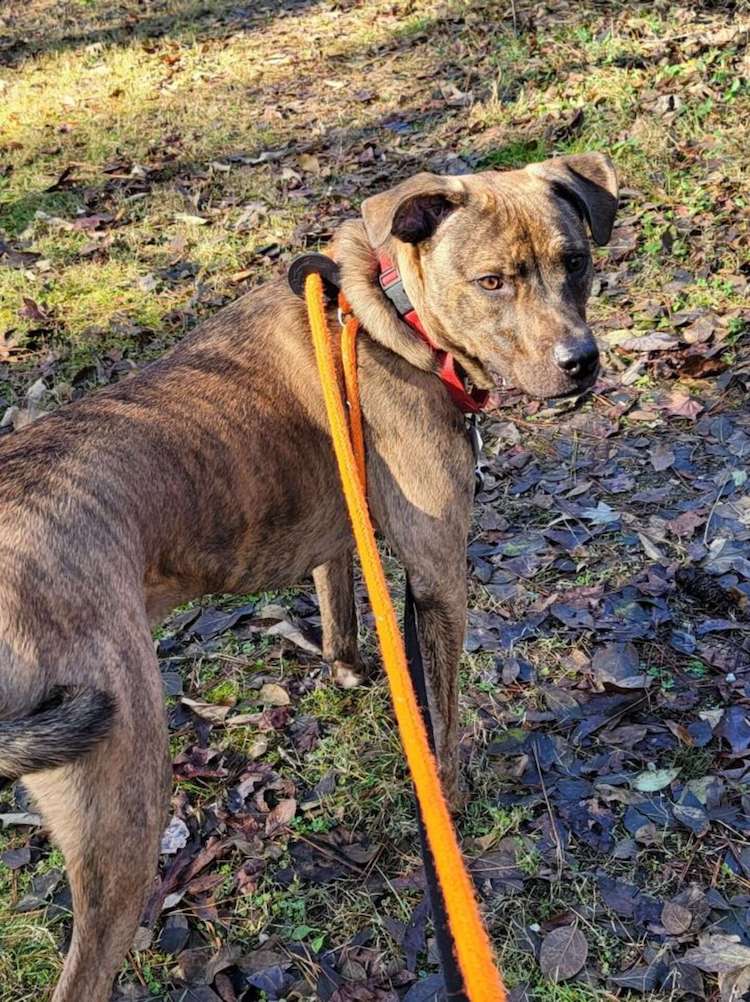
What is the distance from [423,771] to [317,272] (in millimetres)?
1917

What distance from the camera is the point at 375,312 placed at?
10.3 feet

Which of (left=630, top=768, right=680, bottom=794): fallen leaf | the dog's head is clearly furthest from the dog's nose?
(left=630, top=768, right=680, bottom=794): fallen leaf

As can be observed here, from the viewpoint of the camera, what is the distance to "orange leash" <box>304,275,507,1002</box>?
60.6 inches

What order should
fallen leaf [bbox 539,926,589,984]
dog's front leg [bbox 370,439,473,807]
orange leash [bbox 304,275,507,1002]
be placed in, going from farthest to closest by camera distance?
dog's front leg [bbox 370,439,473,807], fallen leaf [bbox 539,926,589,984], orange leash [bbox 304,275,507,1002]

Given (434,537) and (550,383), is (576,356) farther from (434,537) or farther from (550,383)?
(434,537)

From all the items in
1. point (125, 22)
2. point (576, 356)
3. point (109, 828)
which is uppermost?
point (125, 22)

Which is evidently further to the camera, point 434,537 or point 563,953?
point 434,537

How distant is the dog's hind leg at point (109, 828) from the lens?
2.20 metres

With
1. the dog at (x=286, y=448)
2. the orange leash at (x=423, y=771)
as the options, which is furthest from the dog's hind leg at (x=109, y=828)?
the orange leash at (x=423, y=771)

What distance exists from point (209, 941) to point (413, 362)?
212 cm

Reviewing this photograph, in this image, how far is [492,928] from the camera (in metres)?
3.02

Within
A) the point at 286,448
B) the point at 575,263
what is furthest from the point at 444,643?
the point at 575,263

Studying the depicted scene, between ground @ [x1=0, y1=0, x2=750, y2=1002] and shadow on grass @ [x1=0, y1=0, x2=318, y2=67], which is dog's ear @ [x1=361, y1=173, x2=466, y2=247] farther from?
shadow on grass @ [x1=0, y1=0, x2=318, y2=67]

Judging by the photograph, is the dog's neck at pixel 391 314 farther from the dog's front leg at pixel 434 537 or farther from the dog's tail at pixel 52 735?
the dog's tail at pixel 52 735
